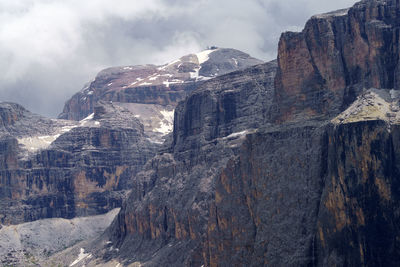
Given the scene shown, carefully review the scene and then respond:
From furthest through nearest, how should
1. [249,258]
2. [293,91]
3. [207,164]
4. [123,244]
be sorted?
[123,244] → [207,164] → [293,91] → [249,258]

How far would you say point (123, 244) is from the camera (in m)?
186

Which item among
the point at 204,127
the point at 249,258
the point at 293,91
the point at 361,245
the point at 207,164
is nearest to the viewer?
the point at 361,245

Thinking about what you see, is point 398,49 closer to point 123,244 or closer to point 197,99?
point 197,99

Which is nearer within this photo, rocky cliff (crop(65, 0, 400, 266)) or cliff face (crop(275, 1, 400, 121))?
rocky cliff (crop(65, 0, 400, 266))

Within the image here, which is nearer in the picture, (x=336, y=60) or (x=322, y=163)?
(x=322, y=163)

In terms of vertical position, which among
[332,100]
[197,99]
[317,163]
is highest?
[197,99]

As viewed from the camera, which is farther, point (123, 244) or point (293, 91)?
point (123, 244)

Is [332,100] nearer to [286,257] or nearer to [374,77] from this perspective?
[374,77]

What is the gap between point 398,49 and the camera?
91.8m

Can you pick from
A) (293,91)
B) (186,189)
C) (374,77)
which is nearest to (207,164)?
(186,189)

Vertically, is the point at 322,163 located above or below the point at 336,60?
below

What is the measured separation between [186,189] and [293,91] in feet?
200

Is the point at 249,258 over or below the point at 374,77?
below

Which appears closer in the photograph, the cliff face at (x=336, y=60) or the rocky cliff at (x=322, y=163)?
the rocky cliff at (x=322, y=163)
